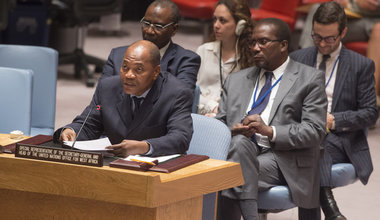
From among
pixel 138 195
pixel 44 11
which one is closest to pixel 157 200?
pixel 138 195

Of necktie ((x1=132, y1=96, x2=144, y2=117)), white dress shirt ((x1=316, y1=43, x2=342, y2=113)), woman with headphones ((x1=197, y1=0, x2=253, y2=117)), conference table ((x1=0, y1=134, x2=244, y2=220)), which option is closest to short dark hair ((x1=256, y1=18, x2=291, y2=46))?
white dress shirt ((x1=316, y1=43, x2=342, y2=113))

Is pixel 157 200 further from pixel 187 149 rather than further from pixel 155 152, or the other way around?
pixel 187 149

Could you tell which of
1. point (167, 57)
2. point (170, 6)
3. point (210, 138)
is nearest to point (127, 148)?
point (210, 138)

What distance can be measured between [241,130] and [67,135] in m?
0.89

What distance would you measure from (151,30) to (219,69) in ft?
2.20

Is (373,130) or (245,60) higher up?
(245,60)

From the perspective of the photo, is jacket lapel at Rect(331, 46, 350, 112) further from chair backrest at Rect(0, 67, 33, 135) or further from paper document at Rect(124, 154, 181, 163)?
chair backrest at Rect(0, 67, 33, 135)

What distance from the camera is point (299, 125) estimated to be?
360cm

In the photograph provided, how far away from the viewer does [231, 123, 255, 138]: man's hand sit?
3546mm

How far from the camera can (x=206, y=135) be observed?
3361 mm

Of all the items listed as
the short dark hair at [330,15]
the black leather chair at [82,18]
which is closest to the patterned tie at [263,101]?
the short dark hair at [330,15]

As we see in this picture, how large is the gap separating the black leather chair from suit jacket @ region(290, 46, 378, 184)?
12.9 feet

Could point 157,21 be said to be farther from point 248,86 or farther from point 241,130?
point 241,130

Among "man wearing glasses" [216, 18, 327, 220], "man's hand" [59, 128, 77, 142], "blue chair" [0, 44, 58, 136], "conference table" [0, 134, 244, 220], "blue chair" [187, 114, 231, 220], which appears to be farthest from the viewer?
"blue chair" [0, 44, 58, 136]
